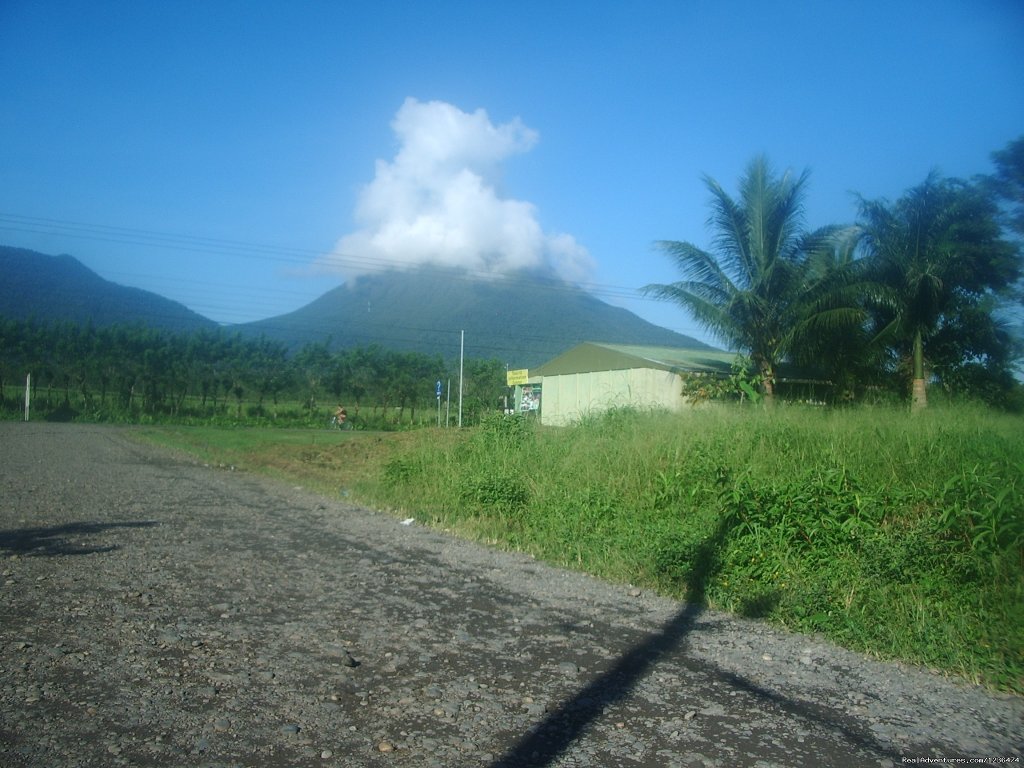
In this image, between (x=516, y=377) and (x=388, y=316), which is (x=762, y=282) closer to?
(x=516, y=377)

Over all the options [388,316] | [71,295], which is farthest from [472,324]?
[71,295]

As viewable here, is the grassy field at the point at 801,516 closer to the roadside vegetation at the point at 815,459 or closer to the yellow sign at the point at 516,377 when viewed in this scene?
the roadside vegetation at the point at 815,459

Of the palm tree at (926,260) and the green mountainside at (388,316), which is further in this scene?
the green mountainside at (388,316)

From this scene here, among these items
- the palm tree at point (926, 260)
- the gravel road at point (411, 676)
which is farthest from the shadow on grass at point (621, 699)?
the palm tree at point (926, 260)

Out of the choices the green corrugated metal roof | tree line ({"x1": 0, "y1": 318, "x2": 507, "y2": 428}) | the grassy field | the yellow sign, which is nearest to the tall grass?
the grassy field

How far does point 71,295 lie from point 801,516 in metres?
96.8

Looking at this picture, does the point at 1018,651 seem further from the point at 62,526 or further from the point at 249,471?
the point at 249,471

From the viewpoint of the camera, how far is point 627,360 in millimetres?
22703

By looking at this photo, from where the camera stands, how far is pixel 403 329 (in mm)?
60688

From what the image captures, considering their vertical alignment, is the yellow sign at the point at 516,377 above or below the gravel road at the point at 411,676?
above

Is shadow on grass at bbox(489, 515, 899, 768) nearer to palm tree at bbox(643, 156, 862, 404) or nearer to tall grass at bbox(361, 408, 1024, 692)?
tall grass at bbox(361, 408, 1024, 692)

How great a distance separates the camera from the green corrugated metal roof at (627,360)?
21750mm

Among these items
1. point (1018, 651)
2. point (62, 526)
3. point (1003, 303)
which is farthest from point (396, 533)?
point (1003, 303)

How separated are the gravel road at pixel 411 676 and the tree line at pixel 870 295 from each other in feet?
39.6
